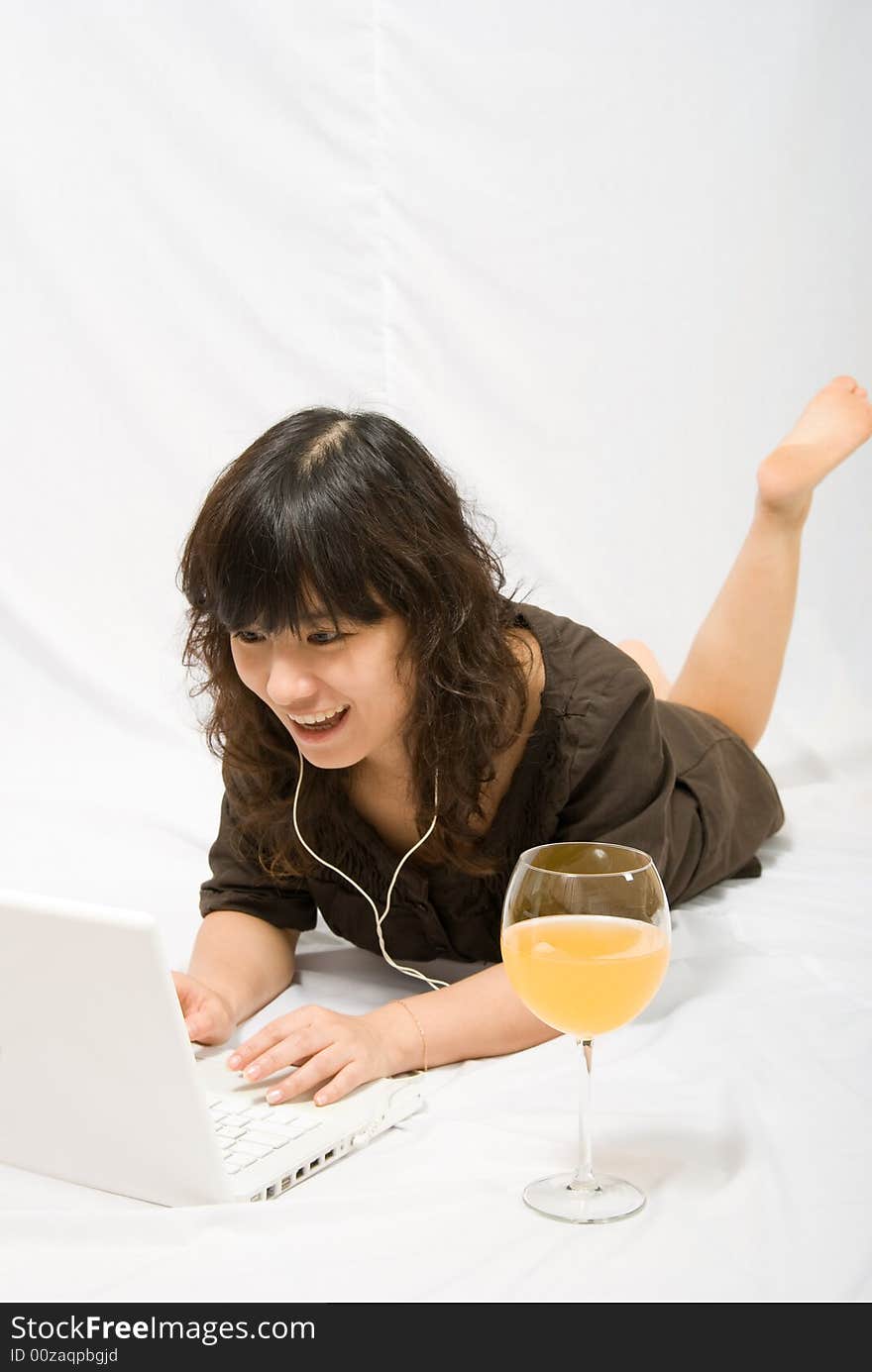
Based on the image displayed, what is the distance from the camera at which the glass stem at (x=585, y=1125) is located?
1.12 metres

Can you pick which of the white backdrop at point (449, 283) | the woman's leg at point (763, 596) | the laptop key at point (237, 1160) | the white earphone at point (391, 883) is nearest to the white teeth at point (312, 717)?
the white earphone at point (391, 883)

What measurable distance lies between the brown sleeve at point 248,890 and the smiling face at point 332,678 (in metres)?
0.32

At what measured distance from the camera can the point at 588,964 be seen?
1061 mm

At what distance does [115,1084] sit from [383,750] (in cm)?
62

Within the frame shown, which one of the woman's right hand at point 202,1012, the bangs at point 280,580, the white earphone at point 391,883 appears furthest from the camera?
the white earphone at point 391,883

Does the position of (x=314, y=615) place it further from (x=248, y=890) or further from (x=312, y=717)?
(x=248, y=890)

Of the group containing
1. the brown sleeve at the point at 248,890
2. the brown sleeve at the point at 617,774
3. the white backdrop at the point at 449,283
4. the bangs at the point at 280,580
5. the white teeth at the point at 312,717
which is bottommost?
the brown sleeve at the point at 248,890

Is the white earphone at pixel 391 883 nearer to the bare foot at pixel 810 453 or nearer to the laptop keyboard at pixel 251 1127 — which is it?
the laptop keyboard at pixel 251 1127

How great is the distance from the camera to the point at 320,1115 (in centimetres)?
132

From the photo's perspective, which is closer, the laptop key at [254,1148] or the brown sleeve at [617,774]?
the laptop key at [254,1148]

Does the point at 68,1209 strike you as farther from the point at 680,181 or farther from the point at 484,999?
the point at 680,181

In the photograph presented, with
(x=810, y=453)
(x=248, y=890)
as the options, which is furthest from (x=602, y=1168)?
(x=810, y=453)

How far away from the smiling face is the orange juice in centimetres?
39
